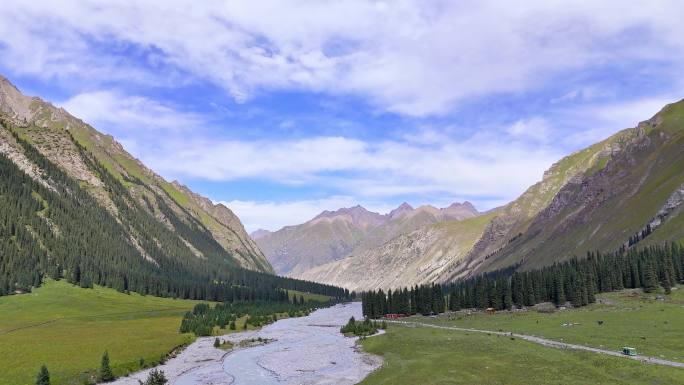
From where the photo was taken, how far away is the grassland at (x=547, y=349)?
5959 cm

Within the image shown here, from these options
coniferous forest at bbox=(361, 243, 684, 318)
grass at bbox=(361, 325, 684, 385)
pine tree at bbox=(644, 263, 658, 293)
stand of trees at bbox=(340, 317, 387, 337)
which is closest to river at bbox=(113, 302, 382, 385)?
stand of trees at bbox=(340, 317, 387, 337)

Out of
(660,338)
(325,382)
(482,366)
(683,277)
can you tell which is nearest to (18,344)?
(325,382)

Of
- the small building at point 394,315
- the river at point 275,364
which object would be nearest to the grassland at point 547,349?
the river at point 275,364

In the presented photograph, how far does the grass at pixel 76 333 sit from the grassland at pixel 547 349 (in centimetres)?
4221

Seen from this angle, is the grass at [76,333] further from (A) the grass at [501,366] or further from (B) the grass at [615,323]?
(B) the grass at [615,323]

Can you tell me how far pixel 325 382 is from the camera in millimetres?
69125

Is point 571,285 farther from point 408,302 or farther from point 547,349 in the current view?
point 547,349

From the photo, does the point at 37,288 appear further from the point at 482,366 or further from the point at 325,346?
the point at 482,366

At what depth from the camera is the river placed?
72.7 metres

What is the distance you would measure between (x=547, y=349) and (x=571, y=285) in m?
73.1

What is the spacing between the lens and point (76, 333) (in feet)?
359

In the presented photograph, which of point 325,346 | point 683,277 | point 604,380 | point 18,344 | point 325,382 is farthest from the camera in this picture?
point 683,277

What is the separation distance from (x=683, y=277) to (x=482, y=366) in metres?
111

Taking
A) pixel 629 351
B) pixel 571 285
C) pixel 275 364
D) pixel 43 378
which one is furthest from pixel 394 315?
pixel 43 378
